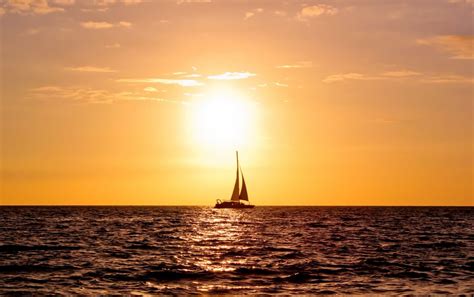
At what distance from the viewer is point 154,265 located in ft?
163

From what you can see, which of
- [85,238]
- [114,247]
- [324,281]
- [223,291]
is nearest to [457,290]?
[324,281]

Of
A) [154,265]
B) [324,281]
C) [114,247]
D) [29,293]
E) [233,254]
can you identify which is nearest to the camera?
[29,293]

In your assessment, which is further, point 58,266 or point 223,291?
point 58,266

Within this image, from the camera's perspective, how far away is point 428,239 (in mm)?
78812

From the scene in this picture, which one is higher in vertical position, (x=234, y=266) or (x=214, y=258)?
(x=214, y=258)

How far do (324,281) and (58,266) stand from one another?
62.1ft

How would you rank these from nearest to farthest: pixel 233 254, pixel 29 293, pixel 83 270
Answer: pixel 29 293
pixel 83 270
pixel 233 254

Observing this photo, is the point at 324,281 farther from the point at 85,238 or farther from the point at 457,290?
the point at 85,238

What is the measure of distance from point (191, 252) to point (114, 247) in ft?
27.2

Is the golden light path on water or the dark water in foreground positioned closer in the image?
the dark water in foreground

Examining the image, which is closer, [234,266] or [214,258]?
[234,266]

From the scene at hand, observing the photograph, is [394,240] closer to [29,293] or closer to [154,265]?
[154,265]

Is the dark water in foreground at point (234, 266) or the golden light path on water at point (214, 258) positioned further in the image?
the golden light path on water at point (214, 258)

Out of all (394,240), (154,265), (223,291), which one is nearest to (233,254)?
(154,265)
